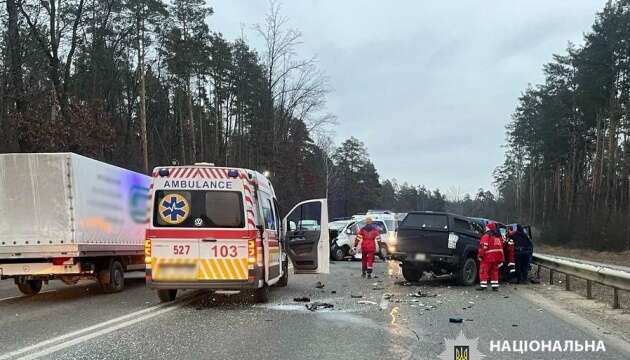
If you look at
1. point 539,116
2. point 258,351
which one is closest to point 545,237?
point 539,116

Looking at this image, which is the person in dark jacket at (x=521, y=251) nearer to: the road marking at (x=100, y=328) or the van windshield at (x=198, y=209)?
the van windshield at (x=198, y=209)

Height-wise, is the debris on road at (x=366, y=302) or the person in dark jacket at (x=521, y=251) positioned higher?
the person in dark jacket at (x=521, y=251)

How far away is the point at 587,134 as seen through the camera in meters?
56.2

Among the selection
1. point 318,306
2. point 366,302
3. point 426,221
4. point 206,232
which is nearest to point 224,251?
point 206,232

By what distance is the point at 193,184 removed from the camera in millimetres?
10672

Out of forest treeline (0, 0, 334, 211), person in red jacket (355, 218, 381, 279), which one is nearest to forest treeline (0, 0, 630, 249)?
forest treeline (0, 0, 334, 211)

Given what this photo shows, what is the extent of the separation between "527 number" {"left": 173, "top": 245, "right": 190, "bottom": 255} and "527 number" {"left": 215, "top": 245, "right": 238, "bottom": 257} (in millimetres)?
412

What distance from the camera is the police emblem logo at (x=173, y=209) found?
34.6 ft

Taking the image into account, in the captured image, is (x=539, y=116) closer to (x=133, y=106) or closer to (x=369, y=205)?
(x=133, y=106)

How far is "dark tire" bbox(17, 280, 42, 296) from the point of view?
12750mm

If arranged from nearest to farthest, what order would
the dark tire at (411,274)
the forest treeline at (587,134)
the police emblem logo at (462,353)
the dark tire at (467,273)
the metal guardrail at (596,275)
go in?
the police emblem logo at (462,353) < the metal guardrail at (596,275) < the dark tire at (467,273) < the dark tire at (411,274) < the forest treeline at (587,134)

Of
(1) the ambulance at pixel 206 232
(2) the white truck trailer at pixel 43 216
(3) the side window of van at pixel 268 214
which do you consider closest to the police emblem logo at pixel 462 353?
(1) the ambulance at pixel 206 232

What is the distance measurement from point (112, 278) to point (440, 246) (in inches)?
299

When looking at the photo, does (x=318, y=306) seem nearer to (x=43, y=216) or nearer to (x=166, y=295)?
(x=166, y=295)
